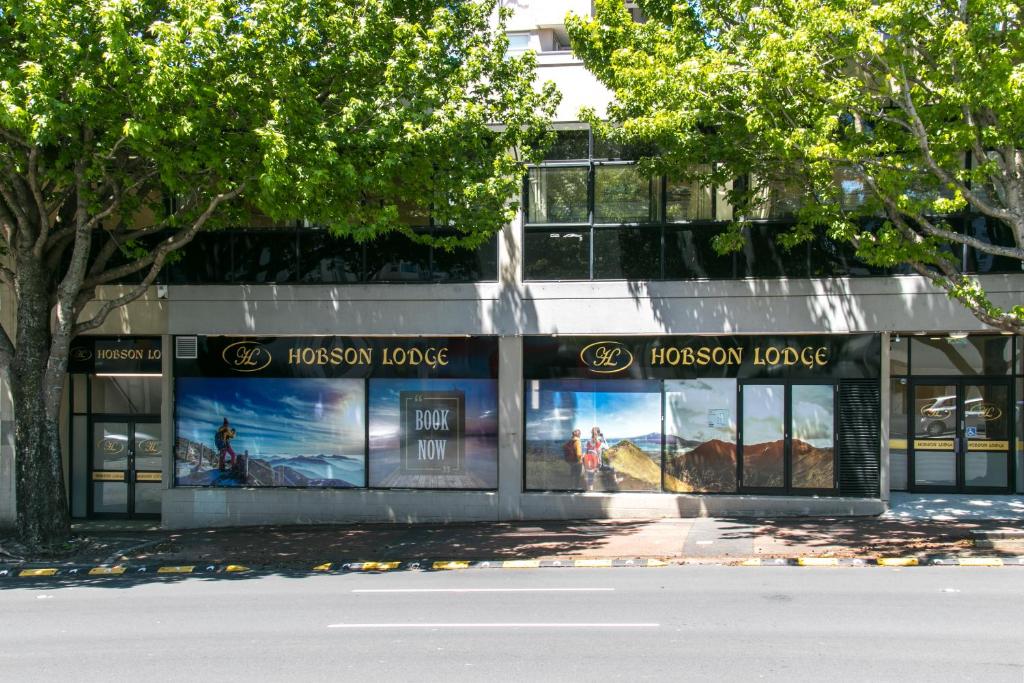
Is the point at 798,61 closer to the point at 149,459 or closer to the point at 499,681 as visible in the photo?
the point at 499,681

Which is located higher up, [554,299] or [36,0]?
[36,0]

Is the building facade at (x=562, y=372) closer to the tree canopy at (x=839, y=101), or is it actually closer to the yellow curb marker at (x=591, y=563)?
the tree canopy at (x=839, y=101)

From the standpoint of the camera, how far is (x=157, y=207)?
1498 centimetres

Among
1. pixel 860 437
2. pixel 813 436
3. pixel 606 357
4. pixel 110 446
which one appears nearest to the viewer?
pixel 860 437

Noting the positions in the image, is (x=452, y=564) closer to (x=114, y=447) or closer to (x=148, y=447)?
(x=148, y=447)

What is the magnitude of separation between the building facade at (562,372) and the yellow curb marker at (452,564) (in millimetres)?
3520

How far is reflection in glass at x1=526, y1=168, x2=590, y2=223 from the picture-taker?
17312 mm

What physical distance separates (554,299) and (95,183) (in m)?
7.74

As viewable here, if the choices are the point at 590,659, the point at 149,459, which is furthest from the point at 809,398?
the point at 149,459

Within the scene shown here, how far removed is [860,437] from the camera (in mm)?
16766

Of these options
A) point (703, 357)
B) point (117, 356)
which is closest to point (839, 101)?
point (703, 357)

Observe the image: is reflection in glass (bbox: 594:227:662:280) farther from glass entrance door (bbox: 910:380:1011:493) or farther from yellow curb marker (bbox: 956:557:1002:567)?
yellow curb marker (bbox: 956:557:1002:567)

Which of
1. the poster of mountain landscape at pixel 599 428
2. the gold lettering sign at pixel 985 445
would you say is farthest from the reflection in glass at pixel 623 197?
the gold lettering sign at pixel 985 445

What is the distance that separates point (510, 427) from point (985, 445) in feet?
28.9
